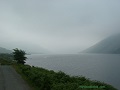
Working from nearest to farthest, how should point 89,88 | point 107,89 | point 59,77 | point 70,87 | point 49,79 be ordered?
point 89,88, point 70,87, point 107,89, point 49,79, point 59,77

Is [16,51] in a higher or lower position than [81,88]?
higher

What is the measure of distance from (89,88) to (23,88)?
35.7 ft

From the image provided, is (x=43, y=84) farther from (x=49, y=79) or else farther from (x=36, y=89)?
(x=36, y=89)

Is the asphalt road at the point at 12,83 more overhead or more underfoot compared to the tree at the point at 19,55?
more underfoot

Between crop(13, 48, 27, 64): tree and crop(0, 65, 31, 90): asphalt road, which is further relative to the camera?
crop(13, 48, 27, 64): tree

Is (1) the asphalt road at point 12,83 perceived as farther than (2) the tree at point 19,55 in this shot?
No

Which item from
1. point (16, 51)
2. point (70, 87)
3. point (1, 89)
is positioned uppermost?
point (16, 51)

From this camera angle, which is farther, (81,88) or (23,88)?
(23,88)

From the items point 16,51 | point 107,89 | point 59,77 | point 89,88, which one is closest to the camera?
point 89,88

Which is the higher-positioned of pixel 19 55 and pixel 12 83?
pixel 19 55

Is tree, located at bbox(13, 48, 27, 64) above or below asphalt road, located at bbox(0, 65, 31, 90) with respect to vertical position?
above

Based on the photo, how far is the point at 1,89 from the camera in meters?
21.0

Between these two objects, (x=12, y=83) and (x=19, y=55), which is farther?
(x=19, y=55)

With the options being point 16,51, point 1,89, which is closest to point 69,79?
point 1,89
